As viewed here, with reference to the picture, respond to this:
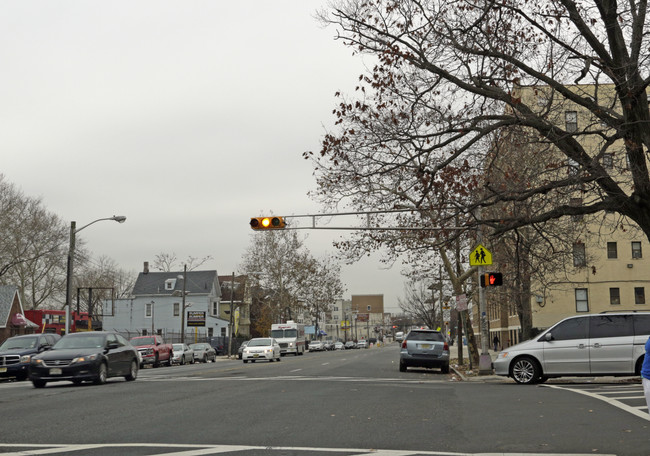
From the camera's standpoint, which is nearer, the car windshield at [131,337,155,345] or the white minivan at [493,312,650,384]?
the white minivan at [493,312,650,384]

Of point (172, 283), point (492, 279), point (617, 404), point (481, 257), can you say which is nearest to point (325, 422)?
point (617, 404)

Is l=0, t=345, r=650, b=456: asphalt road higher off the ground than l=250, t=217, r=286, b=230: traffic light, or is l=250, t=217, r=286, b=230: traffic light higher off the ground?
l=250, t=217, r=286, b=230: traffic light

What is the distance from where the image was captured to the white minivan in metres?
17.6

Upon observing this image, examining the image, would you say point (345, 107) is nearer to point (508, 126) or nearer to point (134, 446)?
point (508, 126)

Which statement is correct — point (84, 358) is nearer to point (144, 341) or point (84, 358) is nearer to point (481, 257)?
point (481, 257)

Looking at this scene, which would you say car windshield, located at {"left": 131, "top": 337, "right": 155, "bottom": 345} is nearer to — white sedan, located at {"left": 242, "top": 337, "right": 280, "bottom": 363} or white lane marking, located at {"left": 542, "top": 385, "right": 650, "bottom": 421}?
white sedan, located at {"left": 242, "top": 337, "right": 280, "bottom": 363}

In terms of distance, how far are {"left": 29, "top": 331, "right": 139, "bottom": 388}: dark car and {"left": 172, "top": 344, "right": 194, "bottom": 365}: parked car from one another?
78.7 ft

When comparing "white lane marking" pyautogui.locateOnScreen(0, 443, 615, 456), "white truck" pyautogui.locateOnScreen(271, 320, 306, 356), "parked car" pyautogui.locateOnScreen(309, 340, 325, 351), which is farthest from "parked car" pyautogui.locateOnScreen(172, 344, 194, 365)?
"parked car" pyautogui.locateOnScreen(309, 340, 325, 351)

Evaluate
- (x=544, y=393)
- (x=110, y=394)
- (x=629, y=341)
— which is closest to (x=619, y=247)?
(x=629, y=341)

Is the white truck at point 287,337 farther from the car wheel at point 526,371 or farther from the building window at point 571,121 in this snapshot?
the car wheel at point 526,371

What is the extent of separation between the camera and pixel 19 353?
26594 millimetres

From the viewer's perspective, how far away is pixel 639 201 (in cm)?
1656

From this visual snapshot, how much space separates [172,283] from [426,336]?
62.0m

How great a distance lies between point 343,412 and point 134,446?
14.2 feet
